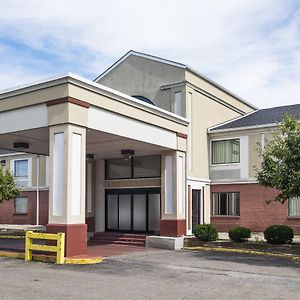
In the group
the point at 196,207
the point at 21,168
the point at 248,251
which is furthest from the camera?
the point at 21,168

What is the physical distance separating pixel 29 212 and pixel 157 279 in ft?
86.6

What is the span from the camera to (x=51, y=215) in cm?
1526

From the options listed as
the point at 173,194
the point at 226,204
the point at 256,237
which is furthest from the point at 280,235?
the point at 226,204

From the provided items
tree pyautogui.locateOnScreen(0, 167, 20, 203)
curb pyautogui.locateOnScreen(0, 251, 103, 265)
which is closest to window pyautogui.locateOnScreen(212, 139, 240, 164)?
tree pyautogui.locateOnScreen(0, 167, 20, 203)

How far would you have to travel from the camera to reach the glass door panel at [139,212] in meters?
24.0

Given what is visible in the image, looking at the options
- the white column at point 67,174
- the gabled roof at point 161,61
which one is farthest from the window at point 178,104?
the white column at point 67,174

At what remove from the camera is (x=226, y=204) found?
27.1 m

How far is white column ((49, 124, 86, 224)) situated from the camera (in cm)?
1503

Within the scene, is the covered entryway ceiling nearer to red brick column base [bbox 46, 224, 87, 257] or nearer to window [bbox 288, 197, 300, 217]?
red brick column base [bbox 46, 224, 87, 257]

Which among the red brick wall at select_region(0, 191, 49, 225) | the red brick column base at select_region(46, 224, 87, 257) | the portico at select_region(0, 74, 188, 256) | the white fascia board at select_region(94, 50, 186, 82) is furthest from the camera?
the red brick wall at select_region(0, 191, 49, 225)

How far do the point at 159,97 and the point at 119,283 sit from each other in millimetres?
16479

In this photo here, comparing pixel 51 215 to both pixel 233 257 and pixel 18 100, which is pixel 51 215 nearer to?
pixel 18 100

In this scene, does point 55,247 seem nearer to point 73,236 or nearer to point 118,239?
point 73,236

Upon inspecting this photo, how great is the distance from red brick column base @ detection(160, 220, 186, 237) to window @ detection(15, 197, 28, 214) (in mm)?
18546
